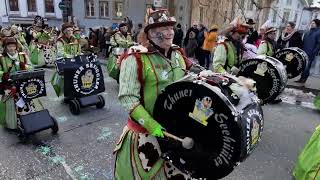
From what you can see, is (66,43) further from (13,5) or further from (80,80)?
(13,5)

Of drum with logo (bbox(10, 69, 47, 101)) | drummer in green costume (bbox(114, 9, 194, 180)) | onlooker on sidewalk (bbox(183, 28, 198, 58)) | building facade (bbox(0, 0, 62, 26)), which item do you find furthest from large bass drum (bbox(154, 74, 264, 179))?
building facade (bbox(0, 0, 62, 26))

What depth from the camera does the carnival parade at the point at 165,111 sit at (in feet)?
6.55

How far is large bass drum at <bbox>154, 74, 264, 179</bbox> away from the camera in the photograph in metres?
1.83

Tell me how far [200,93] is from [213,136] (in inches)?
11.3

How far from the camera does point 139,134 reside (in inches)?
95.7

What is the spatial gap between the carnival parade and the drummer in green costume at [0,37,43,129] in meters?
0.02

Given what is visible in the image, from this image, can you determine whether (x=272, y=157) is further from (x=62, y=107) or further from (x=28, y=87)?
(x=62, y=107)

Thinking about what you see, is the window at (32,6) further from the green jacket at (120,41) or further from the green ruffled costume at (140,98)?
the green ruffled costume at (140,98)

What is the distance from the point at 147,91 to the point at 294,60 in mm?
4618

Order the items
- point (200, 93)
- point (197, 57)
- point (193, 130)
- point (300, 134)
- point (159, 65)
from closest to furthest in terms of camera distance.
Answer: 1. point (200, 93)
2. point (193, 130)
3. point (159, 65)
4. point (300, 134)
5. point (197, 57)

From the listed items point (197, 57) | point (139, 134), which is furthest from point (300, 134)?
point (197, 57)

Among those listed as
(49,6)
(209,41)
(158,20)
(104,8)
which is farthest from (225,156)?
(49,6)

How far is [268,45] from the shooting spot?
6.17 m

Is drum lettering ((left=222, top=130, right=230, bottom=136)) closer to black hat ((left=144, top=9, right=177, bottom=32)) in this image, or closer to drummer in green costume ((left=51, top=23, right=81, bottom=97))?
black hat ((left=144, top=9, right=177, bottom=32))
